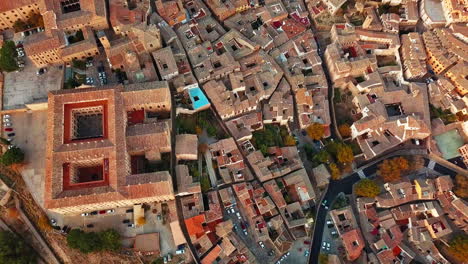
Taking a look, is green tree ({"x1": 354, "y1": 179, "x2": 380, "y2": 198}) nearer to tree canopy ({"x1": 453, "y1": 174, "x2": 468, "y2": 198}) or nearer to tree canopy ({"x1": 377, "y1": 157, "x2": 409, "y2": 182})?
tree canopy ({"x1": 377, "y1": 157, "x2": 409, "y2": 182})

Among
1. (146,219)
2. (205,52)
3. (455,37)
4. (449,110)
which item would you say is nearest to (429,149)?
(449,110)

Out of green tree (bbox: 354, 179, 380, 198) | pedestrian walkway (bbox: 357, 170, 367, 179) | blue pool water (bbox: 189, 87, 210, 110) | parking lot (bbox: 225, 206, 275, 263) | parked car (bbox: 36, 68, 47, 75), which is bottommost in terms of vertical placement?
parking lot (bbox: 225, 206, 275, 263)

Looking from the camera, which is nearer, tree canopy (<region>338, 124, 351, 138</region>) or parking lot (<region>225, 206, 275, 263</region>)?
parking lot (<region>225, 206, 275, 263</region>)

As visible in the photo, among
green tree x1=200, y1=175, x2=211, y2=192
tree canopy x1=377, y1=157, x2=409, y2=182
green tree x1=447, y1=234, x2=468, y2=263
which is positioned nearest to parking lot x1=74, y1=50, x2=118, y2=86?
green tree x1=200, y1=175, x2=211, y2=192

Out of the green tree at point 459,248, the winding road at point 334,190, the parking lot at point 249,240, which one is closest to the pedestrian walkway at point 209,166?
the parking lot at point 249,240

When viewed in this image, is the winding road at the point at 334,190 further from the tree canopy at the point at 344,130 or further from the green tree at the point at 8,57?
the green tree at the point at 8,57

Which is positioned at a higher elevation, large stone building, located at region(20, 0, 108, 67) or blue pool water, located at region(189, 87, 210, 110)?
large stone building, located at region(20, 0, 108, 67)

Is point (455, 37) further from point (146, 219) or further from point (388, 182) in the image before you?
point (146, 219)
